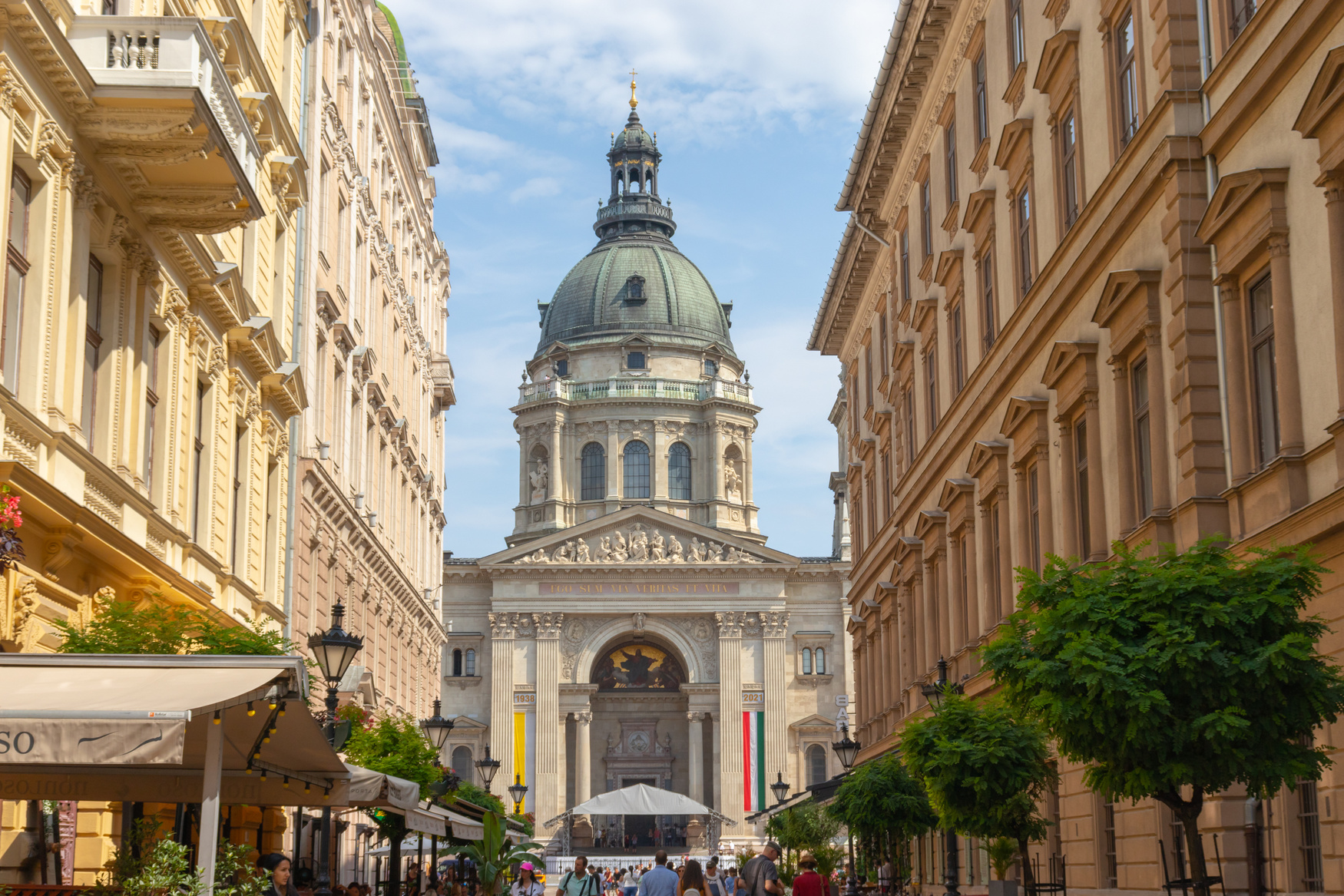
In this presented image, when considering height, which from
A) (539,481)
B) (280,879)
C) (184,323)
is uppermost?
(539,481)

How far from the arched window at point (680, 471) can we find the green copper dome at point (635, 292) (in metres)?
6.93

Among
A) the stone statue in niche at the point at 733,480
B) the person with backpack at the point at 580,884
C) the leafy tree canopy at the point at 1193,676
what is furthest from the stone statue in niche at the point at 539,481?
the leafy tree canopy at the point at 1193,676

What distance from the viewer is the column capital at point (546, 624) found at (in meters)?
92.1

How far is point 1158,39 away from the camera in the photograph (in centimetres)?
1925

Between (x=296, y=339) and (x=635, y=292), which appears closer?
(x=296, y=339)

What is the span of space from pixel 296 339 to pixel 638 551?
196 ft

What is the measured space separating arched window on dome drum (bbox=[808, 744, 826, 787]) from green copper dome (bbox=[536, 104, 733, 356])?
2818cm

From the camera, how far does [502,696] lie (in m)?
90.8

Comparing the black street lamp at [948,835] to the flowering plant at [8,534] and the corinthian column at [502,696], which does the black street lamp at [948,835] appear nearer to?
the flowering plant at [8,534]

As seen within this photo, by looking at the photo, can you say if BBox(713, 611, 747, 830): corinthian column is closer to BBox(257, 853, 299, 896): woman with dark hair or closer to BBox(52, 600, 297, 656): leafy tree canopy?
BBox(52, 600, 297, 656): leafy tree canopy

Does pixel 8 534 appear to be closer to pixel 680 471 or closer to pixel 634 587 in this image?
pixel 634 587

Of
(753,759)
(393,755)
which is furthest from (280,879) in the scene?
(753,759)

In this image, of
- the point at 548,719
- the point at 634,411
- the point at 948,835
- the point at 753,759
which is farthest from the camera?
the point at 634,411

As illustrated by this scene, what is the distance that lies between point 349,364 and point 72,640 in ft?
84.7
